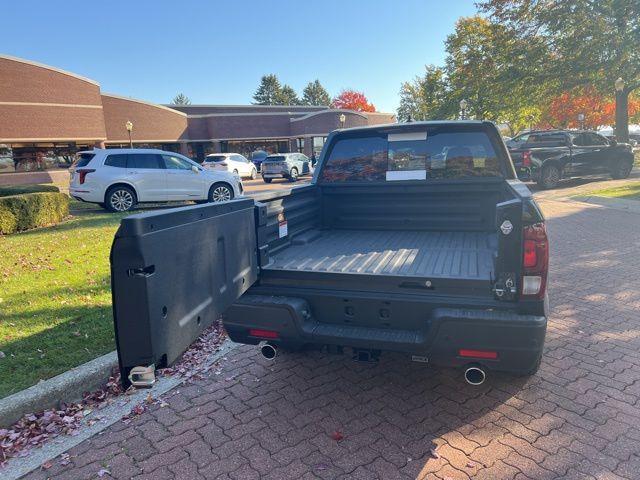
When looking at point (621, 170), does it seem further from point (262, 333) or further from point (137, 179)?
point (262, 333)

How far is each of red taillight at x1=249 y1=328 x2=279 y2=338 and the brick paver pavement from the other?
0.62m

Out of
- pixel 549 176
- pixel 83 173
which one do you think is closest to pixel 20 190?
pixel 83 173

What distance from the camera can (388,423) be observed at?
296 cm

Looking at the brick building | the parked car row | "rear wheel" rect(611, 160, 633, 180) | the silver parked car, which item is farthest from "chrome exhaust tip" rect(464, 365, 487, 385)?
the brick building

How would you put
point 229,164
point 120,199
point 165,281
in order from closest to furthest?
1. point 165,281
2. point 120,199
3. point 229,164

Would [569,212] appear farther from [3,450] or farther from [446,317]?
[3,450]

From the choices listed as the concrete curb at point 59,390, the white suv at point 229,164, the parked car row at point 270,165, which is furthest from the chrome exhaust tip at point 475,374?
the white suv at point 229,164

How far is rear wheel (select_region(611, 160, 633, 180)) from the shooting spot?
17.0 m

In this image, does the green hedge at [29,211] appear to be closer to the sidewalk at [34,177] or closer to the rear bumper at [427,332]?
the rear bumper at [427,332]

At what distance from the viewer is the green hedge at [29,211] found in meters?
9.24

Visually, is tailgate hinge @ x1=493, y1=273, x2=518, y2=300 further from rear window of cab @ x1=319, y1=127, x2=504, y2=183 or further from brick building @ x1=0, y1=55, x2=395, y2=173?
brick building @ x1=0, y1=55, x2=395, y2=173

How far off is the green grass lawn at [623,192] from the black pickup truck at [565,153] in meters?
1.64

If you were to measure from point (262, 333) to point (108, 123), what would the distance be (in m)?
40.4

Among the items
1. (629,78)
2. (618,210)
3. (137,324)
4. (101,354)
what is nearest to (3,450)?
(101,354)
